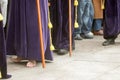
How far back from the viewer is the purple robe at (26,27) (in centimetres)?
594

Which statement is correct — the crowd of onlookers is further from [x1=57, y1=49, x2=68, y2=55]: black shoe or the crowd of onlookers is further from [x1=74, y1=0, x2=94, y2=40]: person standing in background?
[x1=74, y1=0, x2=94, y2=40]: person standing in background

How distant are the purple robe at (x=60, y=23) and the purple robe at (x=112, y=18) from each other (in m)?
1.03

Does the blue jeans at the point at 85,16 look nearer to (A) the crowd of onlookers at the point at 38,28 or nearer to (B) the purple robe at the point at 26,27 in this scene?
(A) the crowd of onlookers at the point at 38,28

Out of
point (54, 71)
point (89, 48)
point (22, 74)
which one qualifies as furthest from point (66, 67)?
point (89, 48)

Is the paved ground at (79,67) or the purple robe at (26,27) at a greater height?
the purple robe at (26,27)

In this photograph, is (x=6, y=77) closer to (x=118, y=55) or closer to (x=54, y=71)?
(x=54, y=71)

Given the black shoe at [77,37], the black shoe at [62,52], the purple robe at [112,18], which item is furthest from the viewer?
the black shoe at [77,37]

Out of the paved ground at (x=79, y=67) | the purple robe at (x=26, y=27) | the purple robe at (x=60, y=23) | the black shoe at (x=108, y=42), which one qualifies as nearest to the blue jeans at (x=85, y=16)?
the black shoe at (x=108, y=42)

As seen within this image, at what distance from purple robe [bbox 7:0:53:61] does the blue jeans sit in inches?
110

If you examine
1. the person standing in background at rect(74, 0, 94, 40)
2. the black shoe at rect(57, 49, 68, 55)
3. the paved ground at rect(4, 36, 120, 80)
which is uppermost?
the person standing in background at rect(74, 0, 94, 40)

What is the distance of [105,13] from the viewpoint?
7746mm

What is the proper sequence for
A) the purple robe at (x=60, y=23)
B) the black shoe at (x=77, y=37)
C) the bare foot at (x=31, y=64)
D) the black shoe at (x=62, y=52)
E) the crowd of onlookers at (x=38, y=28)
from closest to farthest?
the crowd of onlookers at (x=38, y=28) < the bare foot at (x=31, y=64) < the purple robe at (x=60, y=23) < the black shoe at (x=62, y=52) < the black shoe at (x=77, y=37)

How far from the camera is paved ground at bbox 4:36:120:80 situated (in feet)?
18.1

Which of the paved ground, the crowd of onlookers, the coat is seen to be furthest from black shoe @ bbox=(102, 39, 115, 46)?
the coat
